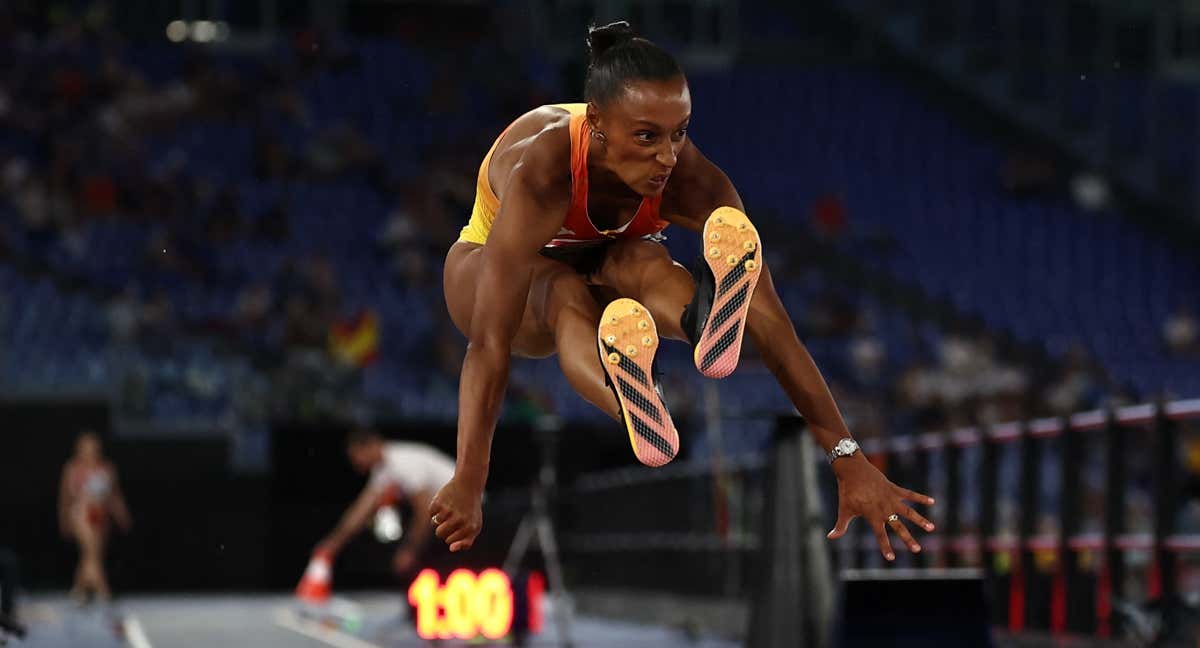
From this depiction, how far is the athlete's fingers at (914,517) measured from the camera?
509 cm

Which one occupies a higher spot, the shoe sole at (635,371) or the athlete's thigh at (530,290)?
the athlete's thigh at (530,290)

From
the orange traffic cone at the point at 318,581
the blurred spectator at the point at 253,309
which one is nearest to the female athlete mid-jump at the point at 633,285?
the orange traffic cone at the point at 318,581

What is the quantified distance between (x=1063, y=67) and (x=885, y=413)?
30.6ft

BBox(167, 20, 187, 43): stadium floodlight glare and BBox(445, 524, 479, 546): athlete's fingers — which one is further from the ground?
BBox(167, 20, 187, 43): stadium floodlight glare

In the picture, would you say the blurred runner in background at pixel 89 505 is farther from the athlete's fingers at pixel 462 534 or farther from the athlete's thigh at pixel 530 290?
the athlete's fingers at pixel 462 534

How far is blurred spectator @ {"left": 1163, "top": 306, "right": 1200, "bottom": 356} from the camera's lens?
2188 centimetres

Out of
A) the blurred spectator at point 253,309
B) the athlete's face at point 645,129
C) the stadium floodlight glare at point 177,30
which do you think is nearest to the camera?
the athlete's face at point 645,129

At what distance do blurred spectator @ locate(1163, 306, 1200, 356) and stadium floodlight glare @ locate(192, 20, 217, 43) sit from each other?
12.8 metres

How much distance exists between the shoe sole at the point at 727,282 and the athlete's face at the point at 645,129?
21cm

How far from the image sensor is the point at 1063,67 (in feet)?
89.0

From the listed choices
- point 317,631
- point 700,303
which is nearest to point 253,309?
point 317,631

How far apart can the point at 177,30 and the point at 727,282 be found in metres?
21.1

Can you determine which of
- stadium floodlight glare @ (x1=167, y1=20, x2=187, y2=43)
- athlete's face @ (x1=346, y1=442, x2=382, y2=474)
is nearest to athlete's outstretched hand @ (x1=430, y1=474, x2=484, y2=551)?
athlete's face @ (x1=346, y1=442, x2=382, y2=474)

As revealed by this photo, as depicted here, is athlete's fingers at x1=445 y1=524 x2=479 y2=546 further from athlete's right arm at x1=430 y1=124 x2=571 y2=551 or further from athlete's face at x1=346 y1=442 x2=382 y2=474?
athlete's face at x1=346 y1=442 x2=382 y2=474
